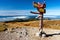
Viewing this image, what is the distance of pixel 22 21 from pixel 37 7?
348 inches

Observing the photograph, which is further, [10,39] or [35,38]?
[35,38]

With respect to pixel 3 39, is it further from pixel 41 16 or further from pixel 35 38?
pixel 41 16

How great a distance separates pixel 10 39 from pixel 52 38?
10.2 ft

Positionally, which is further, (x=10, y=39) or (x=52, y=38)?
(x=52, y=38)

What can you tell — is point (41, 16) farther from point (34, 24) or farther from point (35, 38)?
point (34, 24)

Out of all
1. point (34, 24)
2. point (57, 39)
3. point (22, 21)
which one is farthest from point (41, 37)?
point (22, 21)

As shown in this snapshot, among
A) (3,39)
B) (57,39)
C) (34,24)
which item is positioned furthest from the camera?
(34,24)

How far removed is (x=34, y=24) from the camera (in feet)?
67.1

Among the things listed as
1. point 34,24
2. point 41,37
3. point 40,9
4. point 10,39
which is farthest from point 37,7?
point 34,24

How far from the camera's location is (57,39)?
1279 cm

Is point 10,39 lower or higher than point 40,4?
lower

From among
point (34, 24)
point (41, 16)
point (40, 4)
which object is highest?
point (40, 4)

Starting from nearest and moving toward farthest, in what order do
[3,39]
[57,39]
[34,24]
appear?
[3,39], [57,39], [34,24]

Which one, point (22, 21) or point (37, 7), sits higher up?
point (37, 7)
